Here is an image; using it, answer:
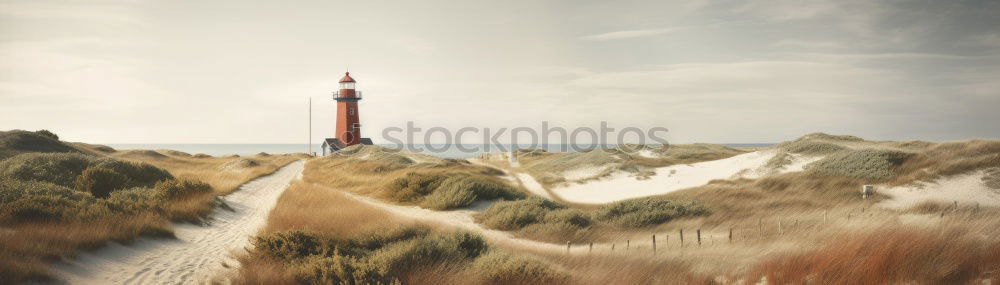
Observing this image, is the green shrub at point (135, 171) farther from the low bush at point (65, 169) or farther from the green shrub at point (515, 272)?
the green shrub at point (515, 272)

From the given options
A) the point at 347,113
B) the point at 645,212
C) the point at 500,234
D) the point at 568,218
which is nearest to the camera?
the point at 500,234

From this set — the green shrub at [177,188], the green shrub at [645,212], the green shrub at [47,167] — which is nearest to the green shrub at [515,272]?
the green shrub at [645,212]

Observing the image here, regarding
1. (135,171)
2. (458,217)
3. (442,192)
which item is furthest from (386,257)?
(135,171)

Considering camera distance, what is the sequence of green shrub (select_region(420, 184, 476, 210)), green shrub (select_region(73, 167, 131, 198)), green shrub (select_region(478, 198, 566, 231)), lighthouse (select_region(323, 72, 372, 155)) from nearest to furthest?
green shrub (select_region(478, 198, 566, 231)) < green shrub (select_region(73, 167, 131, 198)) < green shrub (select_region(420, 184, 476, 210)) < lighthouse (select_region(323, 72, 372, 155))

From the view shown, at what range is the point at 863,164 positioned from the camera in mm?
20438

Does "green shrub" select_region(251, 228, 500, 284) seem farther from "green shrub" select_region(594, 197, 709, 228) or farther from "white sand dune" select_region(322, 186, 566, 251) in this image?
"green shrub" select_region(594, 197, 709, 228)

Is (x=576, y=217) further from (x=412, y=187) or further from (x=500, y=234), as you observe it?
(x=412, y=187)

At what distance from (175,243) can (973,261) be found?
1310 cm

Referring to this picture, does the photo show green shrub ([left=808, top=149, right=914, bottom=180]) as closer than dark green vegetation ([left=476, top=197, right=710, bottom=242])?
No

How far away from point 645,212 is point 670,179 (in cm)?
1317

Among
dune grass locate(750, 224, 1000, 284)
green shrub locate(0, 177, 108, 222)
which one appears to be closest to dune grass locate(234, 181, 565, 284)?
dune grass locate(750, 224, 1000, 284)

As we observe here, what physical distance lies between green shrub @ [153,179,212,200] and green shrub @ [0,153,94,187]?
9.52 ft

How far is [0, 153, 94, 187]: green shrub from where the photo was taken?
14.9 m

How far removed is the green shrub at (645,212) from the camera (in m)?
13.8
